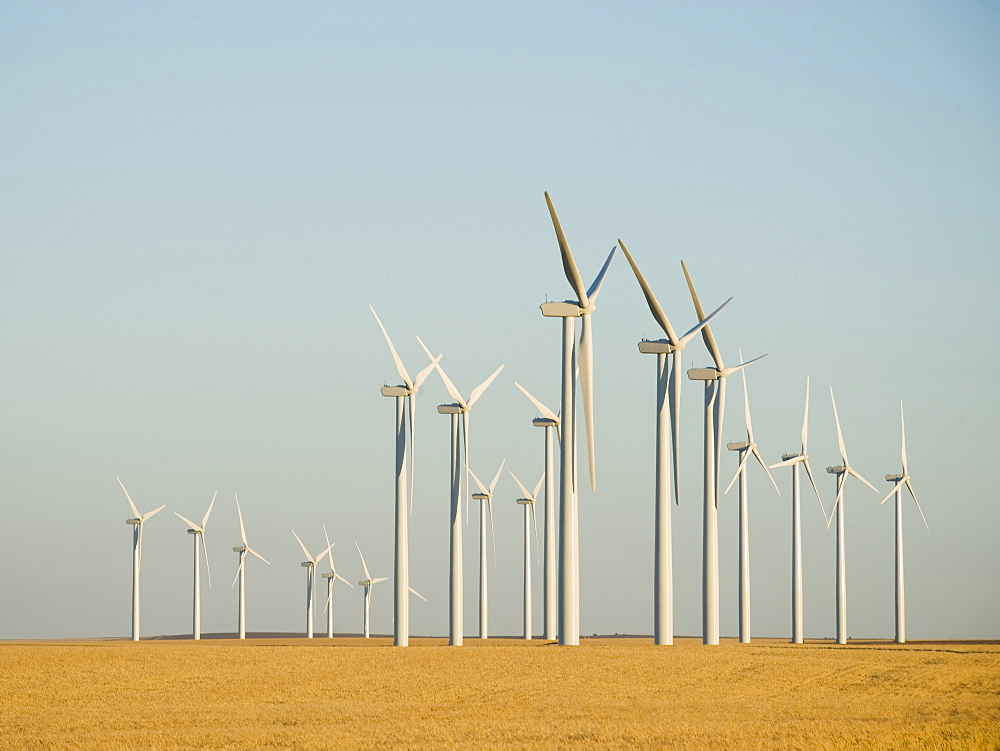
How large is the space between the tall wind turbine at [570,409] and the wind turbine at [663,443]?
3.85m

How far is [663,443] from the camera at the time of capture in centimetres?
8306

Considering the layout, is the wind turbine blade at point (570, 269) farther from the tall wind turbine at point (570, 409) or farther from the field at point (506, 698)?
the field at point (506, 698)

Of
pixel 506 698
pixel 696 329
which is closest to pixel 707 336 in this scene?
pixel 696 329

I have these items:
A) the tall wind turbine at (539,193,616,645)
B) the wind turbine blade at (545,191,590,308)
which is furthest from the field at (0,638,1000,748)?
the wind turbine blade at (545,191,590,308)

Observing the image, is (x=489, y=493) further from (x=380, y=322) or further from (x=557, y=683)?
(x=557, y=683)

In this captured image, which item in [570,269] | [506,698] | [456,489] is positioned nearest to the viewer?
[506,698]

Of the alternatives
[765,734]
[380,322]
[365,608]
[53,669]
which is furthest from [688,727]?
[365,608]

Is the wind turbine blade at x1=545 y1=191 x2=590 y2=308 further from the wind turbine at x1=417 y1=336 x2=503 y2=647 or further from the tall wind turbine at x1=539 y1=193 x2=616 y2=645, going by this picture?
the wind turbine at x1=417 y1=336 x2=503 y2=647

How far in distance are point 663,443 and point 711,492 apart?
18.0 ft

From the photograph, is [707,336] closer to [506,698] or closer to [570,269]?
[570,269]

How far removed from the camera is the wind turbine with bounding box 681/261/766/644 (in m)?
86.1

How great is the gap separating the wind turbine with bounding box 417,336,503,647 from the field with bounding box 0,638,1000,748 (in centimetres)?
1967

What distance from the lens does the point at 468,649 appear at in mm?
81188

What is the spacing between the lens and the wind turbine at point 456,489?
9688 centimetres
